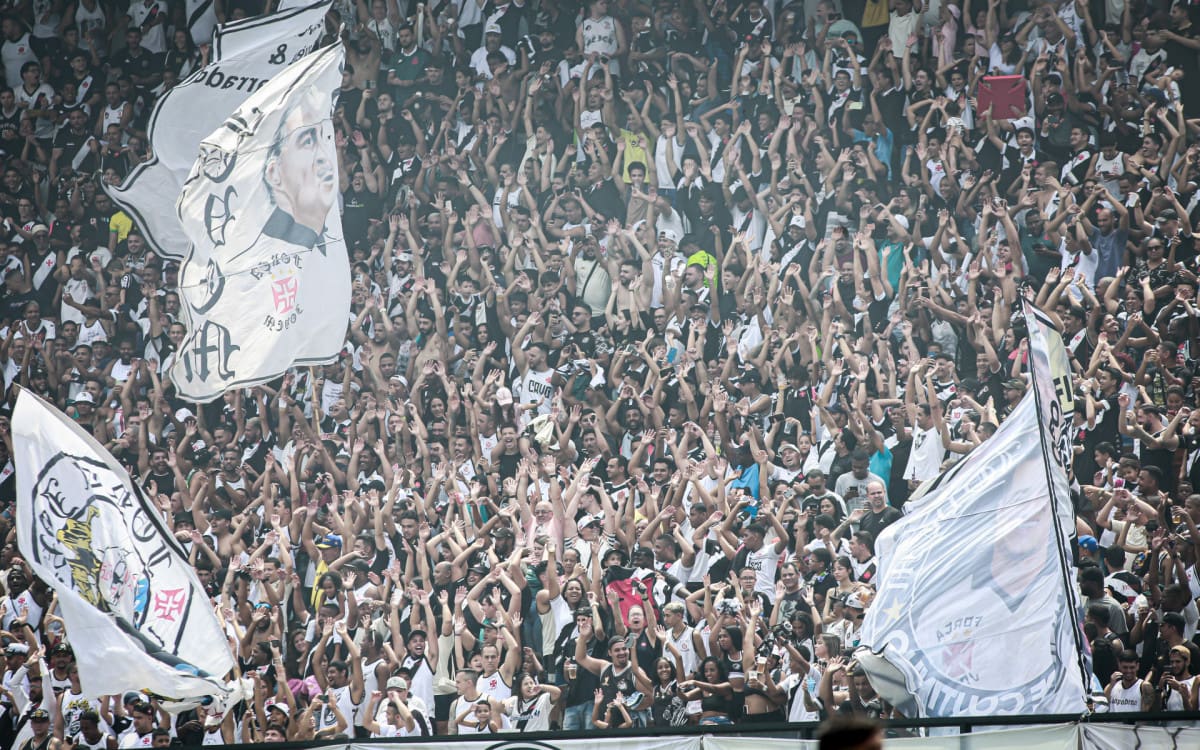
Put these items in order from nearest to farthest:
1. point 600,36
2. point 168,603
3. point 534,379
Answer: point 168,603
point 534,379
point 600,36

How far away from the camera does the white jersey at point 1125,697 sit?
855 cm

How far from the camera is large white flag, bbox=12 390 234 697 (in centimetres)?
765

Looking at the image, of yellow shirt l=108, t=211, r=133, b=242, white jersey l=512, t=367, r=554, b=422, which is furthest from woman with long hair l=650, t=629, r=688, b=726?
yellow shirt l=108, t=211, r=133, b=242

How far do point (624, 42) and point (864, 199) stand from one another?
3005mm

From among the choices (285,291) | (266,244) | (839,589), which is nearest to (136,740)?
(285,291)

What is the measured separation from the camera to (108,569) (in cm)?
775

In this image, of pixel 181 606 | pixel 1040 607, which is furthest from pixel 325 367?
pixel 1040 607

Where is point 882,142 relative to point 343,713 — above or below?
above

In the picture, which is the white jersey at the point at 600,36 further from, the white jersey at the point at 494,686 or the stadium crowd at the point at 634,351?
the white jersey at the point at 494,686

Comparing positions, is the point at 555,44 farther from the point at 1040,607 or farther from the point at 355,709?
the point at 1040,607

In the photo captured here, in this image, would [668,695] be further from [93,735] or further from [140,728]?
[93,735]

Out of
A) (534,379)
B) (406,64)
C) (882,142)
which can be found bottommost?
(534,379)

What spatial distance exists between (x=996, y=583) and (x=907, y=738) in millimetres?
965

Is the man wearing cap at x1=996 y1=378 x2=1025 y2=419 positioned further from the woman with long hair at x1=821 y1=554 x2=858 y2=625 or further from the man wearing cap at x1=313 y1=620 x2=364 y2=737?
the man wearing cap at x1=313 y1=620 x2=364 y2=737
